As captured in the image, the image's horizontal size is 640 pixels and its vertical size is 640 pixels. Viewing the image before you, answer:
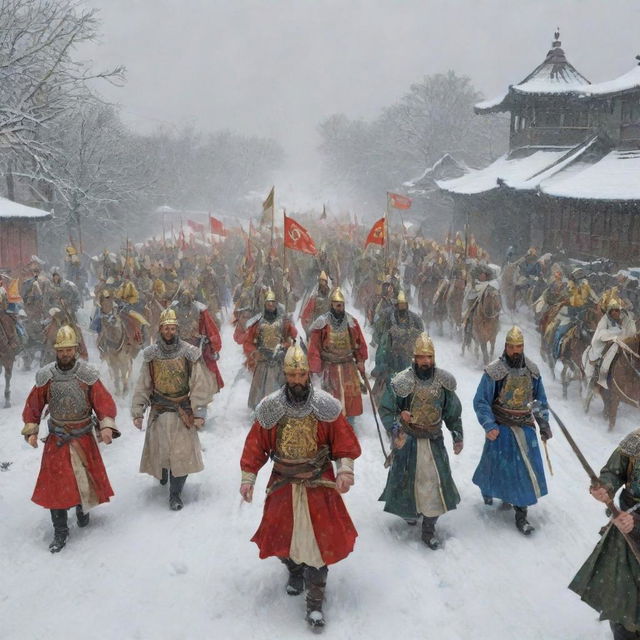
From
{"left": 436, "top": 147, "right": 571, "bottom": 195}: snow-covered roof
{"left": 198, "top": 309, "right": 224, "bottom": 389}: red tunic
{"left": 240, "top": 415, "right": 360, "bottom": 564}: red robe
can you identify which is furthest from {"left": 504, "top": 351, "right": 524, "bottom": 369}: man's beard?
{"left": 436, "top": 147, "right": 571, "bottom": 195}: snow-covered roof

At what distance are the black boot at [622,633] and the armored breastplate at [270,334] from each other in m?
5.76

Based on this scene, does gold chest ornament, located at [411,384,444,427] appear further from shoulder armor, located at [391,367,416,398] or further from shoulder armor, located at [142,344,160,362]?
shoulder armor, located at [142,344,160,362]

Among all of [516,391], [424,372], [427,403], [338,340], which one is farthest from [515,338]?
[338,340]

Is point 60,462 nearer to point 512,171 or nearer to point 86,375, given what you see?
point 86,375

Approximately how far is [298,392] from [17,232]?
20085mm

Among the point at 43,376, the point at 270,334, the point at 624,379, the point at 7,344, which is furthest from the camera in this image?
the point at 7,344

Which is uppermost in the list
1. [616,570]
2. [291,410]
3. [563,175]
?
[563,175]

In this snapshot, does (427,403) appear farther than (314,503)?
Yes

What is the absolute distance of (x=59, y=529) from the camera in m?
5.85

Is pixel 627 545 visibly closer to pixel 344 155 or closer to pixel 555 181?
pixel 555 181

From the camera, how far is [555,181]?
1966 cm

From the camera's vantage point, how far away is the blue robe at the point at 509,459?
5.88m

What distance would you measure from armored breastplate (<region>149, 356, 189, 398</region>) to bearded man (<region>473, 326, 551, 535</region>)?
9.38 ft

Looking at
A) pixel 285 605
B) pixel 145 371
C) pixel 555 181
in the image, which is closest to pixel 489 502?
pixel 285 605
